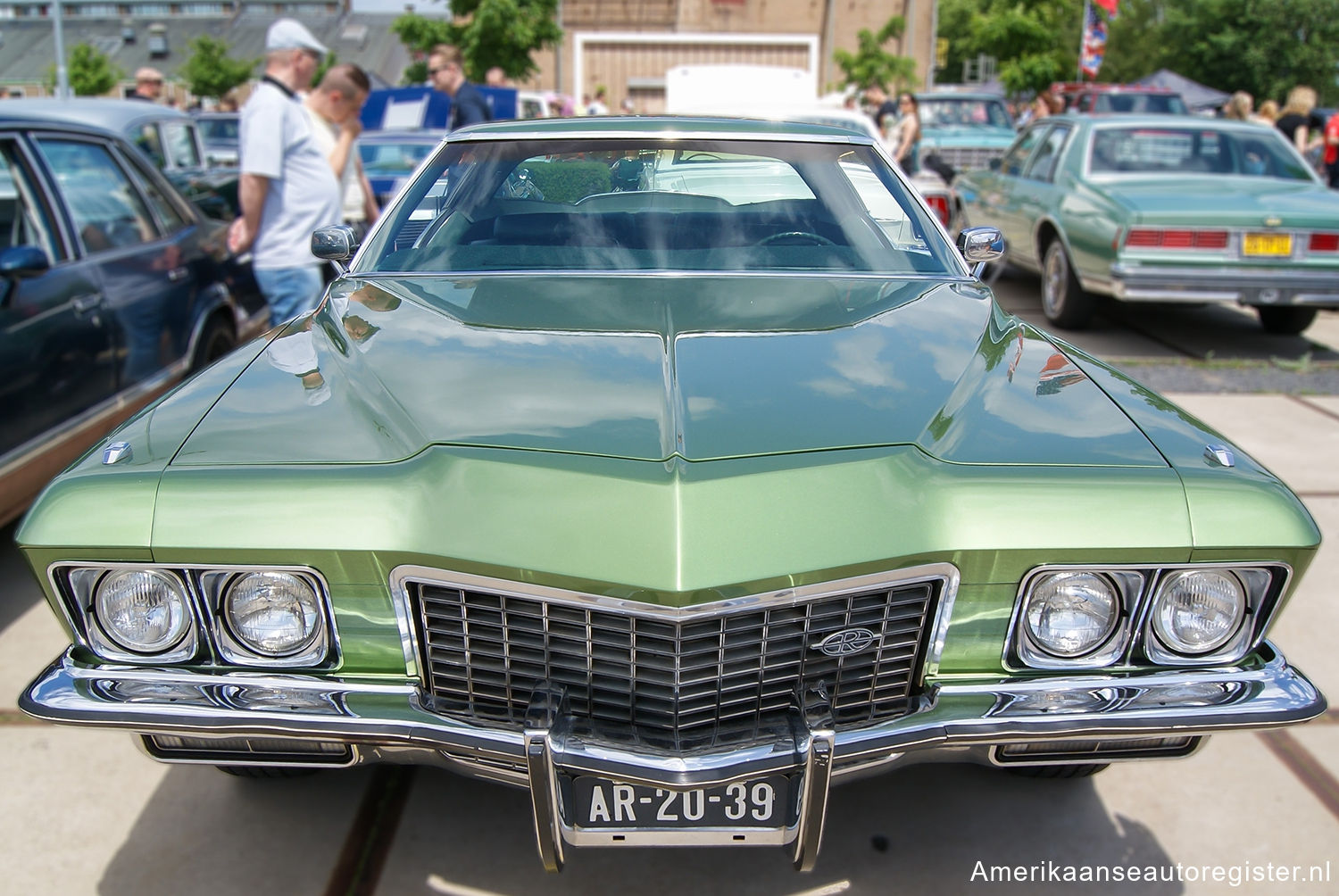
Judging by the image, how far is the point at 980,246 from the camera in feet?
10.4

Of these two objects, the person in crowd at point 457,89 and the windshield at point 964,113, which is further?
the windshield at point 964,113

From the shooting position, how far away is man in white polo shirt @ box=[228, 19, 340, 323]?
418 cm

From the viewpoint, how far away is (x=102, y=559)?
178cm

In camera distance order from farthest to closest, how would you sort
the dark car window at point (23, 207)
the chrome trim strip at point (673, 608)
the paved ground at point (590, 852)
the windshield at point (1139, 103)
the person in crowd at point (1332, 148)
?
the windshield at point (1139, 103) < the person in crowd at point (1332, 148) < the dark car window at point (23, 207) < the paved ground at point (590, 852) < the chrome trim strip at point (673, 608)

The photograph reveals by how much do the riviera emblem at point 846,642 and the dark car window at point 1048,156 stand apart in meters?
6.92

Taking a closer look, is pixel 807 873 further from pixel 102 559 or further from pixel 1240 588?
pixel 102 559

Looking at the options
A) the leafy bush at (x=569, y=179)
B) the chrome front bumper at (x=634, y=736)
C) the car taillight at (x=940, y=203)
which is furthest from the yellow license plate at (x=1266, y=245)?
the chrome front bumper at (x=634, y=736)

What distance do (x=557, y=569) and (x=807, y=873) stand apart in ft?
3.40

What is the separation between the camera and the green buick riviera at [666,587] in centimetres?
170

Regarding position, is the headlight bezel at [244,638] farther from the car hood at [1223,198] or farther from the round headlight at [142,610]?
the car hood at [1223,198]

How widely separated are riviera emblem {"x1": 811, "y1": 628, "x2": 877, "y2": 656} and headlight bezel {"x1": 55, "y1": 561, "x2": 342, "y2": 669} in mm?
829

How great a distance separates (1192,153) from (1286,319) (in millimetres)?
1375

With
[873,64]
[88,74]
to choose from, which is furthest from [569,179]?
[88,74]

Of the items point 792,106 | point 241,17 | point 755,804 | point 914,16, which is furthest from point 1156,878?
point 241,17
